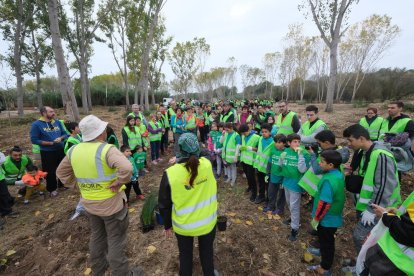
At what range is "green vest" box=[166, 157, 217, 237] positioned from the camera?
2084mm

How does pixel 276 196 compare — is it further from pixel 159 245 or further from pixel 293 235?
pixel 159 245

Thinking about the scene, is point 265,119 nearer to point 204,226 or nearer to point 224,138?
point 224,138

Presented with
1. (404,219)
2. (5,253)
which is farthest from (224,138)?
(5,253)

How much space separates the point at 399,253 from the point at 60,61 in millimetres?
9301

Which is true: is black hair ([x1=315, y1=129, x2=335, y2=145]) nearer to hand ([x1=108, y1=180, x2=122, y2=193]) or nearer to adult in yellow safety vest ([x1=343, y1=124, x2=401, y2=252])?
adult in yellow safety vest ([x1=343, y1=124, x2=401, y2=252])

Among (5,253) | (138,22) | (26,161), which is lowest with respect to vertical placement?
(5,253)

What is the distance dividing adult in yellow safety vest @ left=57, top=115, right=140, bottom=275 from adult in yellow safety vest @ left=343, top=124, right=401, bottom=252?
9.15 ft

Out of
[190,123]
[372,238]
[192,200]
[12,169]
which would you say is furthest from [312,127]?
Result: [12,169]

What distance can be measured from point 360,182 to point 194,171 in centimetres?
217

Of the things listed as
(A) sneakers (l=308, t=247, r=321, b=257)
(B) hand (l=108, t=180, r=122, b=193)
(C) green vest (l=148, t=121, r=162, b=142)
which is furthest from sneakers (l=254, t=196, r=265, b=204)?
(C) green vest (l=148, t=121, r=162, b=142)

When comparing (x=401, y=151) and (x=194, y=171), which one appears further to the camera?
(x=401, y=151)

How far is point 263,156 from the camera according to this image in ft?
14.5

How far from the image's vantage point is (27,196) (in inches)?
209

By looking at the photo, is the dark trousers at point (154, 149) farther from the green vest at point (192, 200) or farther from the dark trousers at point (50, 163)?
the green vest at point (192, 200)
